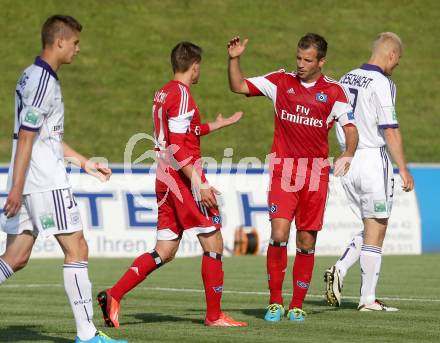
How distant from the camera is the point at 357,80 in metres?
12.2

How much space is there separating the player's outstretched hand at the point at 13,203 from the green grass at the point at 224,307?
4.44 ft

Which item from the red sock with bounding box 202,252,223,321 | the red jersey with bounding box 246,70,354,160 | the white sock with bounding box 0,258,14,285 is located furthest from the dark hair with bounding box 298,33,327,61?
the white sock with bounding box 0,258,14,285

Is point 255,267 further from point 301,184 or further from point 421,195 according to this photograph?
point 301,184

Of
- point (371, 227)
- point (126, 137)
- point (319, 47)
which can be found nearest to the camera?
point (319, 47)

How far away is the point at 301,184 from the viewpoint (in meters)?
10.9

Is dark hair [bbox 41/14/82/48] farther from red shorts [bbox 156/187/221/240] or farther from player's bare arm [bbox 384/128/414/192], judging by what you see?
player's bare arm [bbox 384/128/414/192]

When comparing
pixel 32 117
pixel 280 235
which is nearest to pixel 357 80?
pixel 280 235

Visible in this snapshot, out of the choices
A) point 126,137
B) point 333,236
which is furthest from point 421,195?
point 126,137

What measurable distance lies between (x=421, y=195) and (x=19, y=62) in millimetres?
16043

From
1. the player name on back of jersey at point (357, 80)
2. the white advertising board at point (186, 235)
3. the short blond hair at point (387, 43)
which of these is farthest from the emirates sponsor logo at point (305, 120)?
the white advertising board at point (186, 235)

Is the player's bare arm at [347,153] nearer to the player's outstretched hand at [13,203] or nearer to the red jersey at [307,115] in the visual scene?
the red jersey at [307,115]

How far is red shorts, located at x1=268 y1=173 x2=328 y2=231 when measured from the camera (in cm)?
1089

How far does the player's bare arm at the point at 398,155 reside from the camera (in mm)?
11617

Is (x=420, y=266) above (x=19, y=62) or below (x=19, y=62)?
below
